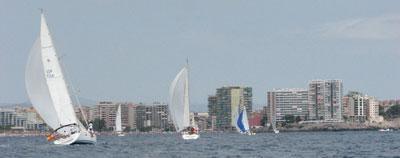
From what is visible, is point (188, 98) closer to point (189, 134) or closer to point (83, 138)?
point (189, 134)

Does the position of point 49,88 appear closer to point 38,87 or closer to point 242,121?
point 38,87

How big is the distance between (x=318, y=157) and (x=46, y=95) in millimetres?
28488

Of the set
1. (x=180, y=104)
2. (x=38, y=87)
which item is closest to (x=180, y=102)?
(x=180, y=104)

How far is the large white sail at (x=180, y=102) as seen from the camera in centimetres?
12269

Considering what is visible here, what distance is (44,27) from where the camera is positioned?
82875 mm

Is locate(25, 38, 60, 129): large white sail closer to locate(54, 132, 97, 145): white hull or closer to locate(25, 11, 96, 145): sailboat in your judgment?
locate(25, 11, 96, 145): sailboat

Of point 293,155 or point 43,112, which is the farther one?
point 43,112

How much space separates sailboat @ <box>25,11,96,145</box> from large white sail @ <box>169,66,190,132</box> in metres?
39.6

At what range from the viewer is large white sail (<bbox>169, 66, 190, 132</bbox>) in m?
123

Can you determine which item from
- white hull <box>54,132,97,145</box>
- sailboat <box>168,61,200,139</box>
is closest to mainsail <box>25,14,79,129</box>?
white hull <box>54,132,97,145</box>

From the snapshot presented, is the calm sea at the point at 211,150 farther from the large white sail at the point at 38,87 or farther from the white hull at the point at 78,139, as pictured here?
the large white sail at the point at 38,87

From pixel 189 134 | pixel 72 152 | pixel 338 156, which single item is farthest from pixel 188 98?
pixel 338 156

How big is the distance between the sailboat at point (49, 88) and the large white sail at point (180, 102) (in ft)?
130

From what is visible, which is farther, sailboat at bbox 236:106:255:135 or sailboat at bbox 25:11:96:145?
sailboat at bbox 236:106:255:135
